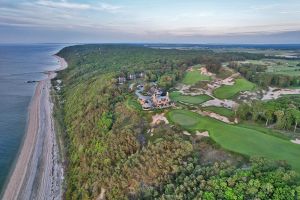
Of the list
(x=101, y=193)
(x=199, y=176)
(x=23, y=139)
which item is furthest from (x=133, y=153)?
(x=23, y=139)

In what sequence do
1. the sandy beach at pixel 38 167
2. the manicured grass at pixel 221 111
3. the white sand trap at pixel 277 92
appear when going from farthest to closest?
the white sand trap at pixel 277 92, the manicured grass at pixel 221 111, the sandy beach at pixel 38 167

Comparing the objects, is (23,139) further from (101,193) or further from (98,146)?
(101,193)

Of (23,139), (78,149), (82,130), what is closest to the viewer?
(78,149)

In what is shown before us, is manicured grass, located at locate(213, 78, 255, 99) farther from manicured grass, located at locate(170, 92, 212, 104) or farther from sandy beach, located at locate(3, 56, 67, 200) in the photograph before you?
sandy beach, located at locate(3, 56, 67, 200)

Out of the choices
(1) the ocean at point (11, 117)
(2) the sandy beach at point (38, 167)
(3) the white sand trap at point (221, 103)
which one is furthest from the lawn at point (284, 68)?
(1) the ocean at point (11, 117)

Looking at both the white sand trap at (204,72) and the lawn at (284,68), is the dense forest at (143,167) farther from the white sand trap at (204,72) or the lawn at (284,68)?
the lawn at (284,68)

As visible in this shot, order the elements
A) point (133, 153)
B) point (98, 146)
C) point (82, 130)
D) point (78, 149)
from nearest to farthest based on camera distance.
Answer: point (133, 153) → point (98, 146) → point (78, 149) → point (82, 130)

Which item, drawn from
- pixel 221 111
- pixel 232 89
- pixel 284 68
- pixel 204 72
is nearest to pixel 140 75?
pixel 204 72
